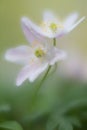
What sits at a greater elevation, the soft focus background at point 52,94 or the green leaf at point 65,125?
the soft focus background at point 52,94

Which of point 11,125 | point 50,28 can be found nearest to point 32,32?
point 50,28

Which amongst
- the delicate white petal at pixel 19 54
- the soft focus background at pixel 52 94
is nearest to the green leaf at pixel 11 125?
the soft focus background at pixel 52 94

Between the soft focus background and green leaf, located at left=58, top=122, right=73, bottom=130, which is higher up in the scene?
the soft focus background

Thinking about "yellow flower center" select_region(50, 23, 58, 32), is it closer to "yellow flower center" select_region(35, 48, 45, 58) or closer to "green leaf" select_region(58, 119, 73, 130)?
"yellow flower center" select_region(35, 48, 45, 58)

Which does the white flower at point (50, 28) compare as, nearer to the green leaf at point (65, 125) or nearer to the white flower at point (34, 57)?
the white flower at point (34, 57)

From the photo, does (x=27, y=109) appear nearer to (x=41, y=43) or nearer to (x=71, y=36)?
(x=41, y=43)

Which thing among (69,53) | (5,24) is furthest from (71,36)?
(5,24)

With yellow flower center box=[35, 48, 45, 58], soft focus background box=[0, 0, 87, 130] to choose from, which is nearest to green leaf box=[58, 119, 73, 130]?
soft focus background box=[0, 0, 87, 130]
